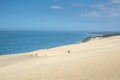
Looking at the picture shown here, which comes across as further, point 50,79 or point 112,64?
point 112,64

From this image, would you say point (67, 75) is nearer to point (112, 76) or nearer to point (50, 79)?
point (50, 79)

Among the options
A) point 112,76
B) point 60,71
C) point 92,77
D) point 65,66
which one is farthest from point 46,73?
point 112,76

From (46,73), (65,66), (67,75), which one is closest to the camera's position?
(67,75)

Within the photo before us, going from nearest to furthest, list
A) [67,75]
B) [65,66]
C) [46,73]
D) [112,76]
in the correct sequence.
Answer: [112,76] < [67,75] < [46,73] < [65,66]

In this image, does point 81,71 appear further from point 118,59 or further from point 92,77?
point 118,59

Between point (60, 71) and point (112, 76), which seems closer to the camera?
point (112, 76)

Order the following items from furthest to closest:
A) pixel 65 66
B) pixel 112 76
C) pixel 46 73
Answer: pixel 65 66 < pixel 46 73 < pixel 112 76

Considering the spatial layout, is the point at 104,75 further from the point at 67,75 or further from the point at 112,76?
the point at 67,75

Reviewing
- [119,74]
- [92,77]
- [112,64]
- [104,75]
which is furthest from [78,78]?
[112,64]
